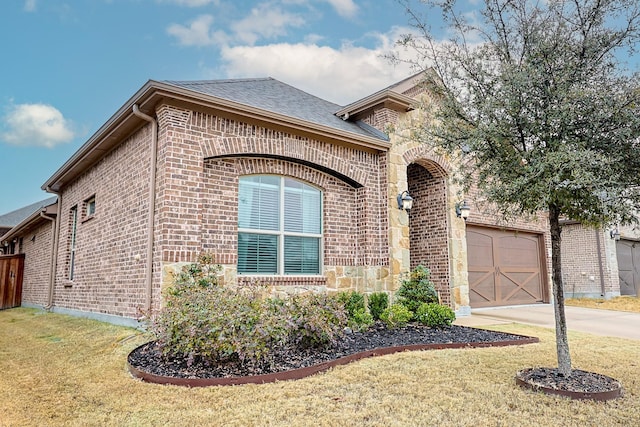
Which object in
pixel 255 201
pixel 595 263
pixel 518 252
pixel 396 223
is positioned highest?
pixel 255 201

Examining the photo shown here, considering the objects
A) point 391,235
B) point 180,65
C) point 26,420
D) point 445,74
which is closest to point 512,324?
point 391,235

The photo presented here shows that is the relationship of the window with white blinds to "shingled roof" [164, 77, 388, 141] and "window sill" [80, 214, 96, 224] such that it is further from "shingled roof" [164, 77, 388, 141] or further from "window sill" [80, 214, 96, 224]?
"window sill" [80, 214, 96, 224]

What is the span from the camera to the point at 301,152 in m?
8.15

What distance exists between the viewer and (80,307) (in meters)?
9.75

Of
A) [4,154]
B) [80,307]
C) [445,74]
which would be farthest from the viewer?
[4,154]

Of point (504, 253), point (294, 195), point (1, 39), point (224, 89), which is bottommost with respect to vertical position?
point (504, 253)

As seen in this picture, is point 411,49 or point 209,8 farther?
point 209,8

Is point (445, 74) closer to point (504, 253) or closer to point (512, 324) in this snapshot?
point (512, 324)

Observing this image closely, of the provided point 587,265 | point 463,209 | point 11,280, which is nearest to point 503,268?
point 463,209

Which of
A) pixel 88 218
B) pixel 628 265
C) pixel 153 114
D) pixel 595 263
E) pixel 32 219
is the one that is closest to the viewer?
pixel 153 114

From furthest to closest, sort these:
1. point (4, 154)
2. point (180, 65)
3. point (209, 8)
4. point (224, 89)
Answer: point (4, 154)
point (180, 65)
point (209, 8)
point (224, 89)

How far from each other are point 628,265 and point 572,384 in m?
17.8

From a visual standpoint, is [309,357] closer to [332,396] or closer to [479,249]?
[332,396]

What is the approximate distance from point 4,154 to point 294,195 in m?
30.5
